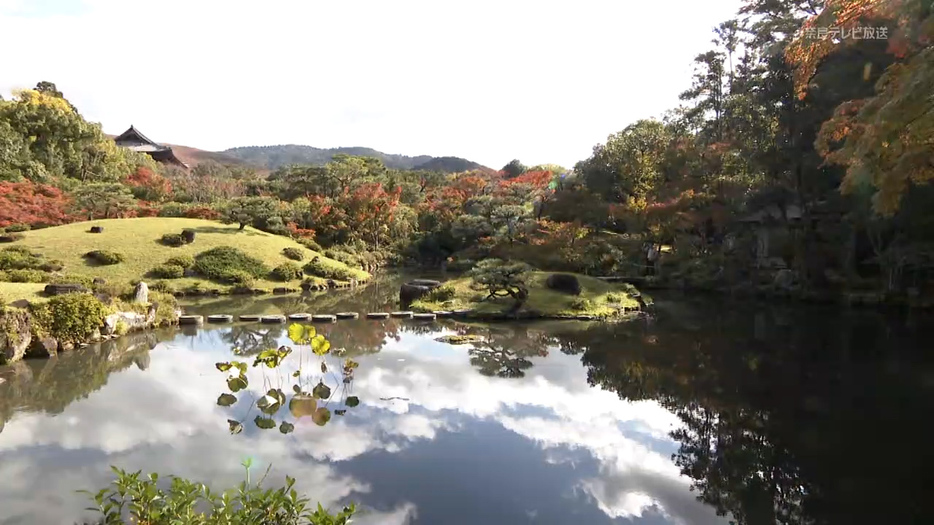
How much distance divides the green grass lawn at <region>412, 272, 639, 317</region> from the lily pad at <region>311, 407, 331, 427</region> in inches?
309

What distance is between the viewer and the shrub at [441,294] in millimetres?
15641

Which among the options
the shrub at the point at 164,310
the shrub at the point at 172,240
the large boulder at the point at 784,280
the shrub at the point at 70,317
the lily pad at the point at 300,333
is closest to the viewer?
the lily pad at the point at 300,333

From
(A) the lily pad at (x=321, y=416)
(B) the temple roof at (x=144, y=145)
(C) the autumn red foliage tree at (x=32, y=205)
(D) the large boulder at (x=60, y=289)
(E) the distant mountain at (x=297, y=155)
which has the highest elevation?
(E) the distant mountain at (x=297, y=155)

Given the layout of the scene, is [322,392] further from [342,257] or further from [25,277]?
[342,257]

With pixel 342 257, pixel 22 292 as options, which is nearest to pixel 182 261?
pixel 342 257

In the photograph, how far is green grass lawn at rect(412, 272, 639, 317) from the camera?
14680mm

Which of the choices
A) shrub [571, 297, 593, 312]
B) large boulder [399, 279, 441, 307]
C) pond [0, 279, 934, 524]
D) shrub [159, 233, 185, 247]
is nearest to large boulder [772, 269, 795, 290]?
pond [0, 279, 934, 524]

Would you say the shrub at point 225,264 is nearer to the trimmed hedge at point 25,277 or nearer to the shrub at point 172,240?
the shrub at point 172,240

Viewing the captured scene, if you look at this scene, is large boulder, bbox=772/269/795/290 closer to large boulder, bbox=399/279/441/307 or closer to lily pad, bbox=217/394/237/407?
large boulder, bbox=399/279/441/307

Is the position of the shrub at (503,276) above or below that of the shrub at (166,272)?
above

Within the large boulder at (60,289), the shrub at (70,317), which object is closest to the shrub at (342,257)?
the large boulder at (60,289)

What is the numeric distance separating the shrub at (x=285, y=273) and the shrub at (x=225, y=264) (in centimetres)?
33

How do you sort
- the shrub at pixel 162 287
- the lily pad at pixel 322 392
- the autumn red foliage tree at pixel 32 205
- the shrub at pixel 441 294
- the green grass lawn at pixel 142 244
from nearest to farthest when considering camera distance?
the lily pad at pixel 322 392, the shrub at pixel 441 294, the shrub at pixel 162 287, the green grass lawn at pixel 142 244, the autumn red foliage tree at pixel 32 205

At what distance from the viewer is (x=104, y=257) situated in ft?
61.8
